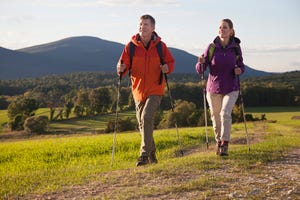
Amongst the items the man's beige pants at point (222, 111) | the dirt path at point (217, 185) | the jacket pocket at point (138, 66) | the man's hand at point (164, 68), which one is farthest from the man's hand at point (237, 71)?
the dirt path at point (217, 185)

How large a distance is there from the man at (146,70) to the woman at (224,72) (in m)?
1.20

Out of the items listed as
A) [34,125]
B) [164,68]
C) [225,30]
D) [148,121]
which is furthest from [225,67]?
[34,125]

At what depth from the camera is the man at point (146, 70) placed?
8.91 meters

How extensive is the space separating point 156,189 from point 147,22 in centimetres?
407

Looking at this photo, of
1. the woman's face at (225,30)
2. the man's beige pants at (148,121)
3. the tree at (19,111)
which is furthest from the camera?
the tree at (19,111)

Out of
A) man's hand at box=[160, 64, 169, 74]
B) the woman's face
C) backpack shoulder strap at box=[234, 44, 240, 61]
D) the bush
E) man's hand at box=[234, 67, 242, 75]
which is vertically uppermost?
the woman's face

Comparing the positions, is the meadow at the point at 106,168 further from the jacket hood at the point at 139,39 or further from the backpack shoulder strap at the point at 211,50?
the jacket hood at the point at 139,39

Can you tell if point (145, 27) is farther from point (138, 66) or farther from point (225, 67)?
point (225, 67)

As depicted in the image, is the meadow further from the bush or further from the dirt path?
the bush

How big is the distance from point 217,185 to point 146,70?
11.1ft

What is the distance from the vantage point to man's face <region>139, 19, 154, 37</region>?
350 inches

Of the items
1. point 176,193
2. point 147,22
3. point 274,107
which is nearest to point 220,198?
point 176,193

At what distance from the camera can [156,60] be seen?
29.6 ft

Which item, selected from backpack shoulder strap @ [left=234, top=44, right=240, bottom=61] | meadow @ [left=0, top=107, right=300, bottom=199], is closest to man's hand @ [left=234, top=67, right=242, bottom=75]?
backpack shoulder strap @ [left=234, top=44, right=240, bottom=61]
